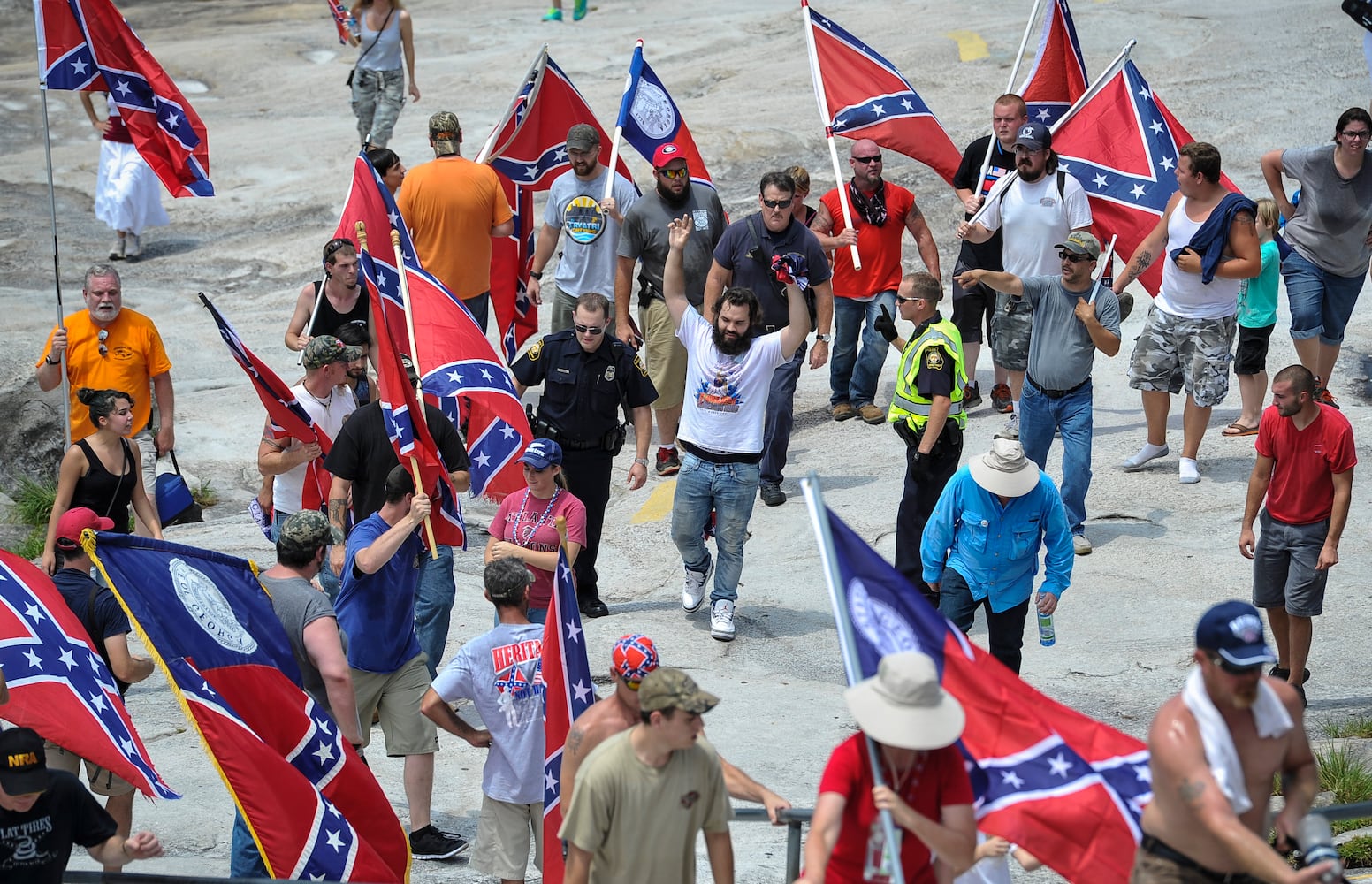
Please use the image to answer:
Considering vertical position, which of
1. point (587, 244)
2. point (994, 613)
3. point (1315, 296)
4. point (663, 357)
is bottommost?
point (994, 613)

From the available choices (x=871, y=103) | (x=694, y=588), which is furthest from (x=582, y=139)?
(x=694, y=588)

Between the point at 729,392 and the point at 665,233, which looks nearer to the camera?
the point at 729,392

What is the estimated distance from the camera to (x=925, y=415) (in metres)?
9.14

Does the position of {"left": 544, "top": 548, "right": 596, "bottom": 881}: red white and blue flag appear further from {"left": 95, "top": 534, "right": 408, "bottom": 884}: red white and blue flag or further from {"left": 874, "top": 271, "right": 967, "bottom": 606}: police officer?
{"left": 874, "top": 271, "right": 967, "bottom": 606}: police officer

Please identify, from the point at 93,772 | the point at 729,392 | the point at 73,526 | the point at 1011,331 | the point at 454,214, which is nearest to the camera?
the point at 93,772

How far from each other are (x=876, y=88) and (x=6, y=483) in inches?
308

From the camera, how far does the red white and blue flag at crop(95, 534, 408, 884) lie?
19.5 ft

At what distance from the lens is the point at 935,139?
38.4ft

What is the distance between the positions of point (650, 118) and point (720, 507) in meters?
3.88

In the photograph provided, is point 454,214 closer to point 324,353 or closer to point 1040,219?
point 324,353

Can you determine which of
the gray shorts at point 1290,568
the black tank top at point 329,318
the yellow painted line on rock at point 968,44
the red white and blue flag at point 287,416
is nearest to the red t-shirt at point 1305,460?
the gray shorts at point 1290,568

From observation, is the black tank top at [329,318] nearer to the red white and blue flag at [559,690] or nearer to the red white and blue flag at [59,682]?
the red white and blue flag at [59,682]

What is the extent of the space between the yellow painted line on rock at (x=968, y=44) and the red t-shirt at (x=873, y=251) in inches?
357

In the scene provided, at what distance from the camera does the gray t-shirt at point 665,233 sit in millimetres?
10602
